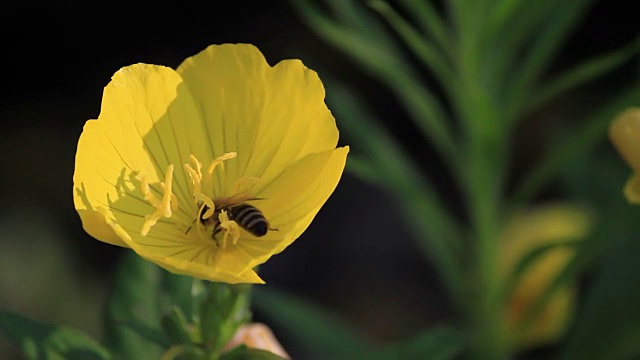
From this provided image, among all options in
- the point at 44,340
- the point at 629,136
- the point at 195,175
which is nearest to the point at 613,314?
the point at 629,136

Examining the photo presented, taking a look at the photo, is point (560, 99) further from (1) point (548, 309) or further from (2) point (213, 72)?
(2) point (213, 72)

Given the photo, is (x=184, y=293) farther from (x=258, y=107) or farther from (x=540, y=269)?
(x=540, y=269)

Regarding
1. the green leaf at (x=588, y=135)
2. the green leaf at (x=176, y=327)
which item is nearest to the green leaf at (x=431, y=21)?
the green leaf at (x=588, y=135)

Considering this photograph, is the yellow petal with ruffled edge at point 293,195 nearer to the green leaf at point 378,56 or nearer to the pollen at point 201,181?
the pollen at point 201,181

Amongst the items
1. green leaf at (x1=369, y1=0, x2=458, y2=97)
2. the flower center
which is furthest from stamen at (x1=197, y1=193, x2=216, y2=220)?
green leaf at (x1=369, y1=0, x2=458, y2=97)

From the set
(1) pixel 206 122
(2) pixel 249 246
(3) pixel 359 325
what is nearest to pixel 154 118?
(1) pixel 206 122

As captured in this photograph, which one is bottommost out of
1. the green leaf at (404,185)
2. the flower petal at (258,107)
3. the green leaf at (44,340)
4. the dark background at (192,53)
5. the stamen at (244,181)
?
the green leaf at (44,340)
